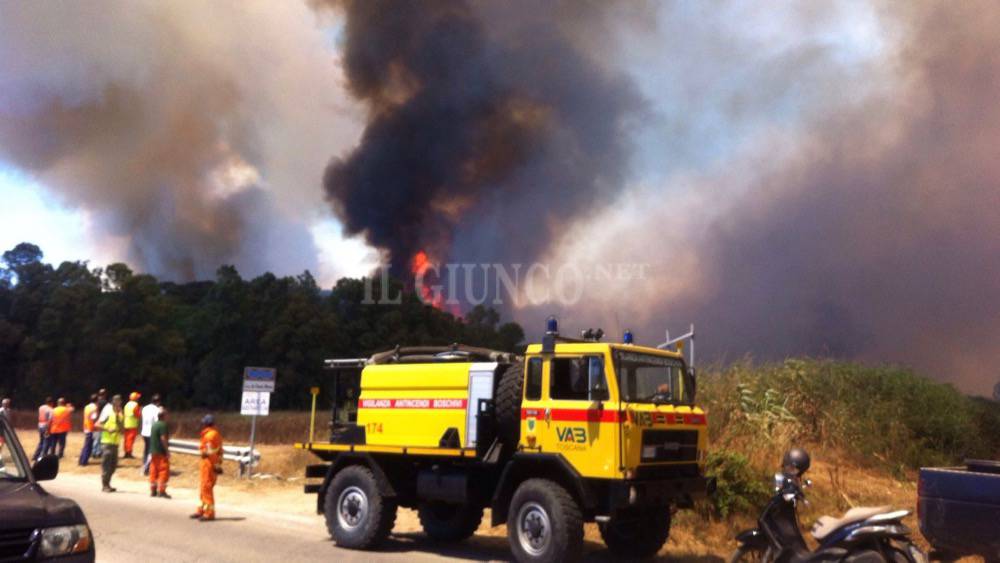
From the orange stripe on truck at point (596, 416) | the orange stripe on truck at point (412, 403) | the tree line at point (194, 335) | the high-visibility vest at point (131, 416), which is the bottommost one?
the high-visibility vest at point (131, 416)

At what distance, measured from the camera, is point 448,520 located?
11828 millimetres

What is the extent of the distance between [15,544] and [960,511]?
7.05 m

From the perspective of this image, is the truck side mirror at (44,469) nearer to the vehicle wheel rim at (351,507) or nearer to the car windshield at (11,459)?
the car windshield at (11,459)

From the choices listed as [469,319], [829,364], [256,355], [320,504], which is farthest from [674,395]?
[256,355]

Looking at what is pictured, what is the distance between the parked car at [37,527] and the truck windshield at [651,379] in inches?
218

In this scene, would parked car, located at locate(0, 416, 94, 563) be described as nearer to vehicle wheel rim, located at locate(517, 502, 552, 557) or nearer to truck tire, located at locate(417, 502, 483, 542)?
vehicle wheel rim, located at locate(517, 502, 552, 557)

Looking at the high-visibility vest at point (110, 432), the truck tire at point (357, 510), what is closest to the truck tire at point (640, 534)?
the truck tire at point (357, 510)

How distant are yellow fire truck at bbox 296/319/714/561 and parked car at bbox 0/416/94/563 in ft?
16.2

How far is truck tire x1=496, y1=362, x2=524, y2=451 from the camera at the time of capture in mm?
9938

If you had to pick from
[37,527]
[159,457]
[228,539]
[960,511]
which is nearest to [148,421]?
[159,457]

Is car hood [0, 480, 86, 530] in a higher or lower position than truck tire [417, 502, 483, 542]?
higher

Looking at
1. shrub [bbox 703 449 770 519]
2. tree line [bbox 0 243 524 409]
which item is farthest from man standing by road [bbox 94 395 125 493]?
tree line [bbox 0 243 524 409]

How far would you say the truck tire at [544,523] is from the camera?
8844mm

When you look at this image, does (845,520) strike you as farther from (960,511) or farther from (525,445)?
(525,445)
